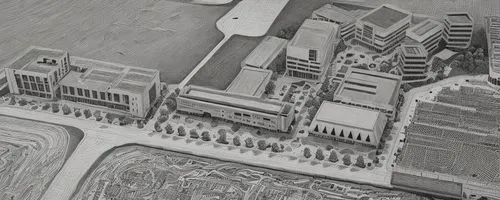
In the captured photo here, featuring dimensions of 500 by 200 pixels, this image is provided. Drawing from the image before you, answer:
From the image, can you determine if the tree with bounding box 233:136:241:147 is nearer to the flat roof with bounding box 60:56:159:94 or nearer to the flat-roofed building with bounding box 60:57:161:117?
the flat-roofed building with bounding box 60:57:161:117

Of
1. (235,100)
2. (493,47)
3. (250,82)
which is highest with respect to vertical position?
(493,47)

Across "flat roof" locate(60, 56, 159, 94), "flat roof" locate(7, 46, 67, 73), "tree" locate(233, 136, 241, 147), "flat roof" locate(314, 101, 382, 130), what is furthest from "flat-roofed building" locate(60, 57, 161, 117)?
"flat roof" locate(314, 101, 382, 130)

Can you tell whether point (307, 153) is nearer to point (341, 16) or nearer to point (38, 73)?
point (341, 16)

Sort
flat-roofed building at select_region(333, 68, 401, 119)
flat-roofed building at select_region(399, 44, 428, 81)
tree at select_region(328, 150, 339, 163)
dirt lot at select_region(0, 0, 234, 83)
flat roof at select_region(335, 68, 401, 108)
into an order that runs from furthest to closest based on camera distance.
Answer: dirt lot at select_region(0, 0, 234, 83), flat-roofed building at select_region(399, 44, 428, 81), flat roof at select_region(335, 68, 401, 108), flat-roofed building at select_region(333, 68, 401, 119), tree at select_region(328, 150, 339, 163)

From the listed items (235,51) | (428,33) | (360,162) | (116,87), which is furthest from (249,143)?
(428,33)

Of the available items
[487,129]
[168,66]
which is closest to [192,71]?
[168,66]

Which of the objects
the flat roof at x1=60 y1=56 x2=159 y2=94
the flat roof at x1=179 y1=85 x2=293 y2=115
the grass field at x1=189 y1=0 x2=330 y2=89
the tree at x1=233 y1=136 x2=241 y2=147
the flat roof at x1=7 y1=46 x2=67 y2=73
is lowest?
the tree at x1=233 y1=136 x2=241 y2=147
